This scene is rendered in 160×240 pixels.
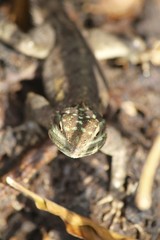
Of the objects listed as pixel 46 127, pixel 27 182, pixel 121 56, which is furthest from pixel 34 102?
pixel 121 56

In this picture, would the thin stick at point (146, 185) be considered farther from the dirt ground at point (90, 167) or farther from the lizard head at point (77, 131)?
the lizard head at point (77, 131)

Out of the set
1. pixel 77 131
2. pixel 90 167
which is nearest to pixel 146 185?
pixel 90 167

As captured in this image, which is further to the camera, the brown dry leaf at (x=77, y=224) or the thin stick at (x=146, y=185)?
the thin stick at (x=146, y=185)

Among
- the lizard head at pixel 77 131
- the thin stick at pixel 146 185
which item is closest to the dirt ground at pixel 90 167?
the thin stick at pixel 146 185

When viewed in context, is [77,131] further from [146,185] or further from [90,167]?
[146,185]

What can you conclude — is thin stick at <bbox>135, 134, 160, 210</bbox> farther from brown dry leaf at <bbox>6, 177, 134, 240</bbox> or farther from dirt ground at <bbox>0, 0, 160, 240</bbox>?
brown dry leaf at <bbox>6, 177, 134, 240</bbox>

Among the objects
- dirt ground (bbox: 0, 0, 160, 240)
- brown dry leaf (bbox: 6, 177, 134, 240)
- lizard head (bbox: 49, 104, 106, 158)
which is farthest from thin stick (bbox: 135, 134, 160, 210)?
lizard head (bbox: 49, 104, 106, 158)

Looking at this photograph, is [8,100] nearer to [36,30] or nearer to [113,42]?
[36,30]
